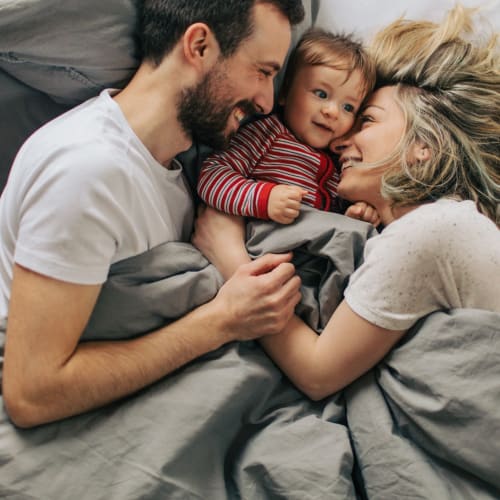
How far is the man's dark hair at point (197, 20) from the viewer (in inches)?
40.6

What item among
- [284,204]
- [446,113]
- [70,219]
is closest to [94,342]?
[70,219]

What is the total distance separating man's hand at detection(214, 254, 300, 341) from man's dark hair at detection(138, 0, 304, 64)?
455 millimetres

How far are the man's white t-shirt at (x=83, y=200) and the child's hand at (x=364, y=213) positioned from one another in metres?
0.42

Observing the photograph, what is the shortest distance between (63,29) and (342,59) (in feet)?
1.99

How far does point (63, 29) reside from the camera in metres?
1.03

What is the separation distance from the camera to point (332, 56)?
1.18m

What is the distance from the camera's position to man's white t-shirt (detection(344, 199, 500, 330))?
2.90ft

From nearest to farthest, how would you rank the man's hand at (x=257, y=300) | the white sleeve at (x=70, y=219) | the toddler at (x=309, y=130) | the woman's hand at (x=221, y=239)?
1. the white sleeve at (x=70, y=219)
2. the man's hand at (x=257, y=300)
3. the woman's hand at (x=221, y=239)
4. the toddler at (x=309, y=130)

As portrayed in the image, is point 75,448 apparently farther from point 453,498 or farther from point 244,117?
point 244,117

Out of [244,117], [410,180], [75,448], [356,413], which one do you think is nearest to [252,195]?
[244,117]

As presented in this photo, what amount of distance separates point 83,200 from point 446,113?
0.79 meters

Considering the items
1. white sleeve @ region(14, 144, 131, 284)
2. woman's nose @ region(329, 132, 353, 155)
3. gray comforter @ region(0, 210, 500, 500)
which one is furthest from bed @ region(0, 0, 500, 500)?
woman's nose @ region(329, 132, 353, 155)

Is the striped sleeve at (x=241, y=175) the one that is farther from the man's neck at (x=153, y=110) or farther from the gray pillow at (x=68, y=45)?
the gray pillow at (x=68, y=45)

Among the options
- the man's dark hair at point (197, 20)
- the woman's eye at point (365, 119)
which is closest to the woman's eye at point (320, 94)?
the woman's eye at point (365, 119)
